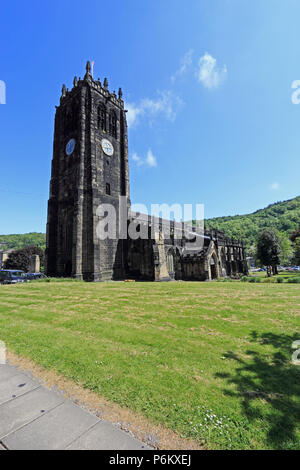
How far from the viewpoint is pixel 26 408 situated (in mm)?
4016

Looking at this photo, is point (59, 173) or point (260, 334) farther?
point (59, 173)

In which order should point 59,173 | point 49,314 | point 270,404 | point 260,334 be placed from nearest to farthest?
point 270,404 < point 260,334 < point 49,314 < point 59,173

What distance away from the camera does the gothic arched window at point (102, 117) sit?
114 feet

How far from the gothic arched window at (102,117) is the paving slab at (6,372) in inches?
1435

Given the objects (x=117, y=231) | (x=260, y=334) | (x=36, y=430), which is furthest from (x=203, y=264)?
(x=36, y=430)

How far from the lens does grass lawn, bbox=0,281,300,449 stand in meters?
3.63

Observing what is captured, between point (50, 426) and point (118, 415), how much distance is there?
1.16 metres

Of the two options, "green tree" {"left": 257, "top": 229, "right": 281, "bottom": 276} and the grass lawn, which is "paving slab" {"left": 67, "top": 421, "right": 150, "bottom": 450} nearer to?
the grass lawn

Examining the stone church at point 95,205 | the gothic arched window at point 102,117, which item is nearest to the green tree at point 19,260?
the stone church at point 95,205

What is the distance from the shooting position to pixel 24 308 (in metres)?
11.8

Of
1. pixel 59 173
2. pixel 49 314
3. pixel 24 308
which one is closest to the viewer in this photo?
pixel 49 314

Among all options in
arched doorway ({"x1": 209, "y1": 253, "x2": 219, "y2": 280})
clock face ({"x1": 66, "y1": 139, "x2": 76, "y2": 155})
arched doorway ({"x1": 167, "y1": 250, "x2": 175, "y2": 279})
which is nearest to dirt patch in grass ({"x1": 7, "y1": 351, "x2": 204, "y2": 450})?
arched doorway ({"x1": 167, "y1": 250, "x2": 175, "y2": 279})

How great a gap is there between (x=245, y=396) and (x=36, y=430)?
400 cm
